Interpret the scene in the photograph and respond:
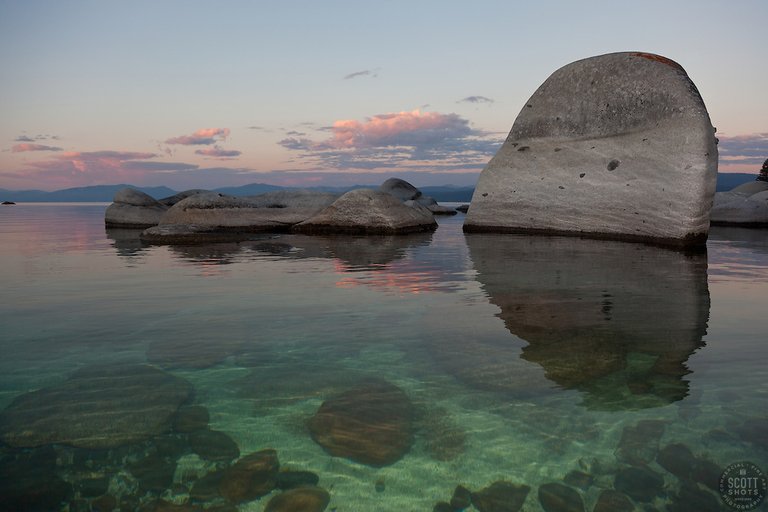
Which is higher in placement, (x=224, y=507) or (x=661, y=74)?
(x=661, y=74)

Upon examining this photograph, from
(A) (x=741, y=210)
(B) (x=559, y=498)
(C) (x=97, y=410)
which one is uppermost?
(A) (x=741, y=210)

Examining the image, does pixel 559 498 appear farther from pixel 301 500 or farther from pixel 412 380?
pixel 412 380

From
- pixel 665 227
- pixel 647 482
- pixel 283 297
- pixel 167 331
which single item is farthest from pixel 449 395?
pixel 665 227

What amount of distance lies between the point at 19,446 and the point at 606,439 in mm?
3017

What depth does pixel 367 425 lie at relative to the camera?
2.83 metres

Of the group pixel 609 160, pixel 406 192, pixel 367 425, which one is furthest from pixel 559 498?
pixel 406 192


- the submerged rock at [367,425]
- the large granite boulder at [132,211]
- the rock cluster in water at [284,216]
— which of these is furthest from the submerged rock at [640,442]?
the large granite boulder at [132,211]

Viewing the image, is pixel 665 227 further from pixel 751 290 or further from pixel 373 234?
pixel 373 234

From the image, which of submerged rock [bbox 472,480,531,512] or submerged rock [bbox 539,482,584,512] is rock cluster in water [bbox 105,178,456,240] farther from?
submerged rock [bbox 539,482,584,512]

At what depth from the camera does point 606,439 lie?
105 inches

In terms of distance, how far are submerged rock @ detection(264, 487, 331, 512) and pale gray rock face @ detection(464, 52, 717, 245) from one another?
40.4ft

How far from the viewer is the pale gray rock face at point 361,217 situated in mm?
16391

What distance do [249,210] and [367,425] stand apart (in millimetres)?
15831

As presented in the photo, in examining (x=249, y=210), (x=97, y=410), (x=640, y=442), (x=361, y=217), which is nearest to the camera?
(x=640, y=442)
